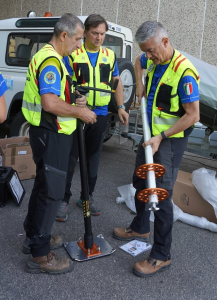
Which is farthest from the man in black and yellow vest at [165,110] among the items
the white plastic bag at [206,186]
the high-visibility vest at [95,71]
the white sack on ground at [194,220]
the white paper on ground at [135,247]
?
the white plastic bag at [206,186]

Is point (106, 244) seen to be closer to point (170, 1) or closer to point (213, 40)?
point (213, 40)

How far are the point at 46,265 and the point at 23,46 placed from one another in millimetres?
3806

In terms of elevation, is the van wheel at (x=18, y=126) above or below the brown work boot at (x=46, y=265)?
above

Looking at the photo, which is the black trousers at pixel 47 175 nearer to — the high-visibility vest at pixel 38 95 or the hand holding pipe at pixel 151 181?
the high-visibility vest at pixel 38 95

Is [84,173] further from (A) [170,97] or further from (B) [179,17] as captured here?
(B) [179,17]

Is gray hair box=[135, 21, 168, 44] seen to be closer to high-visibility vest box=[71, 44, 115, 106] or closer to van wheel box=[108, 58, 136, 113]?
high-visibility vest box=[71, 44, 115, 106]

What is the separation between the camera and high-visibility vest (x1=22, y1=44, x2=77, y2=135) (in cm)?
211

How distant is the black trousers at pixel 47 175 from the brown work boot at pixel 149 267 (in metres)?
0.70

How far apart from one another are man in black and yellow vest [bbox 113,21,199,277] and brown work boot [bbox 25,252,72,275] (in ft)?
1.80

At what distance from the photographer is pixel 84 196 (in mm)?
2590

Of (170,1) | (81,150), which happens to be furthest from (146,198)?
(170,1)

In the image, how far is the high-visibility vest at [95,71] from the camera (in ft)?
10.2

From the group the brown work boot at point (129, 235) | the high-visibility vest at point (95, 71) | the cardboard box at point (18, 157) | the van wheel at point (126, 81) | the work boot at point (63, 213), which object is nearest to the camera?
the brown work boot at point (129, 235)

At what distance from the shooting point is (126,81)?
15.3 feet
